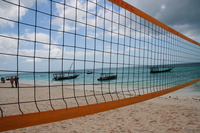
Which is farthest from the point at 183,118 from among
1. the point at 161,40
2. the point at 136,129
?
the point at 161,40

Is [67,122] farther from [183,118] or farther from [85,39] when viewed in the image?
[183,118]

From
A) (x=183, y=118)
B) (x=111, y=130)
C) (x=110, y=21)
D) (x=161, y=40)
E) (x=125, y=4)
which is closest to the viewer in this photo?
(x=110, y=21)

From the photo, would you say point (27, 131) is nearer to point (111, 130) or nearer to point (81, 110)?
point (81, 110)

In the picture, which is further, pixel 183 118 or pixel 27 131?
pixel 183 118

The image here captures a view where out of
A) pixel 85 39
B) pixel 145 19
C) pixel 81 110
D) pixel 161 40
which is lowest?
pixel 81 110

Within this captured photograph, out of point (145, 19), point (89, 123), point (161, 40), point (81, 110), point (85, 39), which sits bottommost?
point (89, 123)

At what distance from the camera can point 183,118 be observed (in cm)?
325

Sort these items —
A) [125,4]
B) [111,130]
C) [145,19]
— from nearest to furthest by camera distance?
[111,130] → [125,4] → [145,19]

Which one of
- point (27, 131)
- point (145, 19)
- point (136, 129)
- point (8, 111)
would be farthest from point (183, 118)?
point (8, 111)

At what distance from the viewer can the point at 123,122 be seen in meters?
3.05

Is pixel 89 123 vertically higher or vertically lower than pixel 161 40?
lower

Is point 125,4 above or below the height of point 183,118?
above

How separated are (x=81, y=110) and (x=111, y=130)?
2.82 ft

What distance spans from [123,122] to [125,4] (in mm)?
2371
